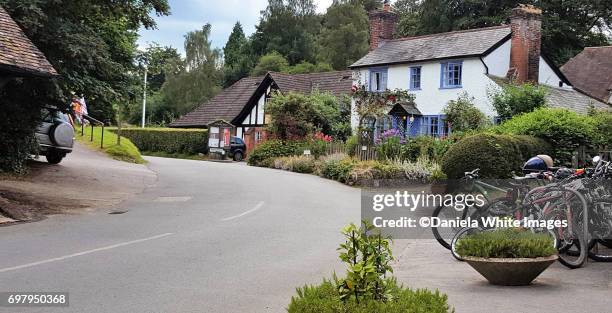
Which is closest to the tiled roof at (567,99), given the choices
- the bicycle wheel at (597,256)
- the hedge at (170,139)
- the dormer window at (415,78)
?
the dormer window at (415,78)

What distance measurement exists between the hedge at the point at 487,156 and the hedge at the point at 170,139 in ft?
108

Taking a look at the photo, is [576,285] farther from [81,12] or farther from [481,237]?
[81,12]

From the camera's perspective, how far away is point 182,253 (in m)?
10.2

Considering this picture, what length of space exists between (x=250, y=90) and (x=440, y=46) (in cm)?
2132

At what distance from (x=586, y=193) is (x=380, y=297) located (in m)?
5.62

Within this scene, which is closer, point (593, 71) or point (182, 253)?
point (182, 253)

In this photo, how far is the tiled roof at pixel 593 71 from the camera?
1663 inches

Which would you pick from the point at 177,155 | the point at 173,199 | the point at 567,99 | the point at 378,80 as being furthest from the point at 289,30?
the point at 173,199

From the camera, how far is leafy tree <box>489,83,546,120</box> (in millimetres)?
27875

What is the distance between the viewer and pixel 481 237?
312 inches

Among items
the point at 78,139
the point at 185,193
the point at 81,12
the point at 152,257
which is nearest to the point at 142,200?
the point at 185,193

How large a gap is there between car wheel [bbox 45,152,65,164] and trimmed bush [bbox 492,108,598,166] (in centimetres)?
1679

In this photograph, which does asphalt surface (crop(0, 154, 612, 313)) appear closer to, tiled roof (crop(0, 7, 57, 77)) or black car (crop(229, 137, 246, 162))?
tiled roof (crop(0, 7, 57, 77))

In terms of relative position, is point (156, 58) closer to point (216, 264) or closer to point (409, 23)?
point (216, 264)
